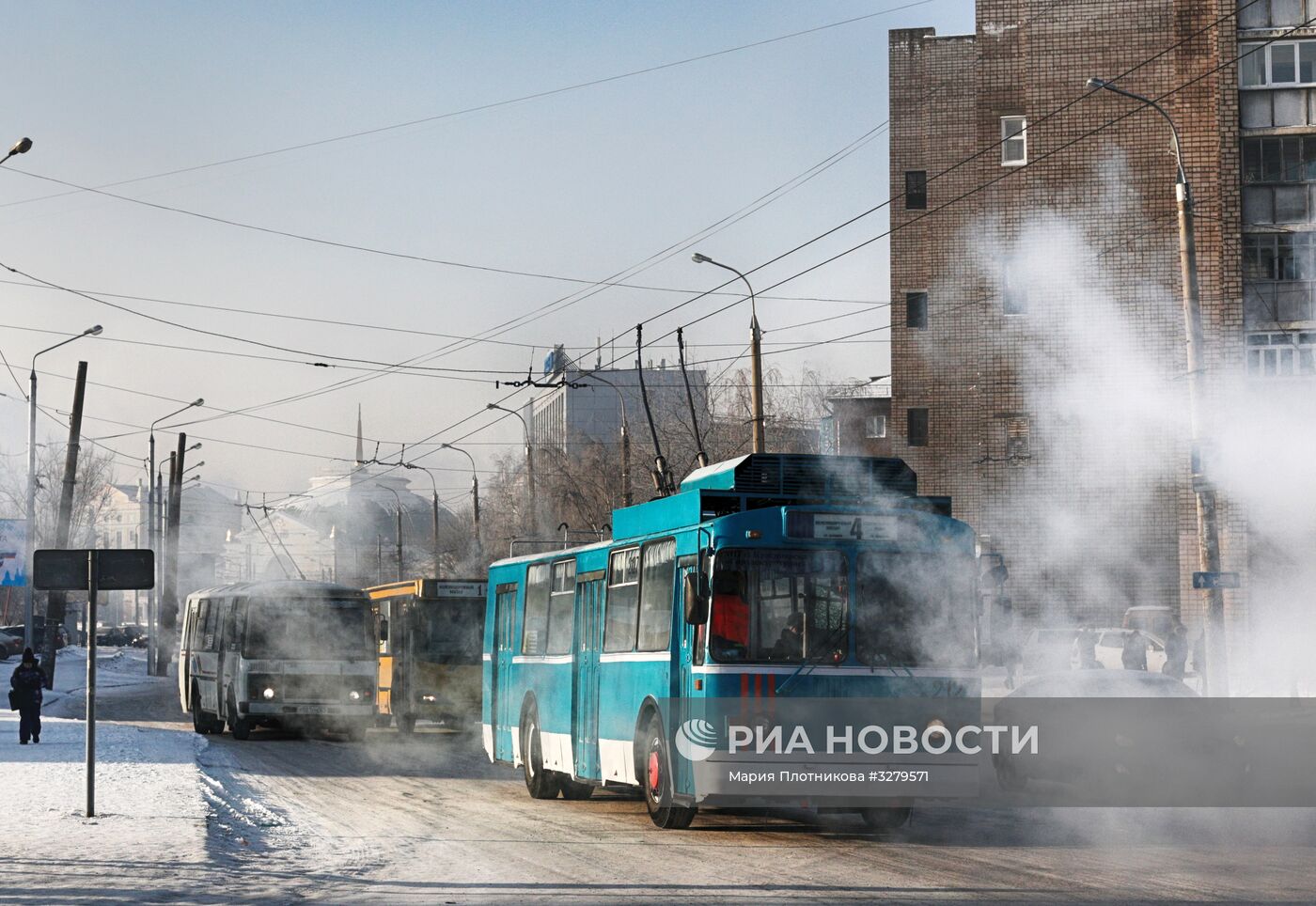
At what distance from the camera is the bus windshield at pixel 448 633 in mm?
30125

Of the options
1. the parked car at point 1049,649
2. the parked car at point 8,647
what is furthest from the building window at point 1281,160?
the parked car at point 8,647

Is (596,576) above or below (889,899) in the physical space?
above

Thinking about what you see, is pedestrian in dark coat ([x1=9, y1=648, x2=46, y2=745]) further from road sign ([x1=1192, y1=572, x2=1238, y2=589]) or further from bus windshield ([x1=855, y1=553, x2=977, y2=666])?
road sign ([x1=1192, y1=572, x2=1238, y2=589])

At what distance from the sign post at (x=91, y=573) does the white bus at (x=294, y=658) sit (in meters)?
14.1

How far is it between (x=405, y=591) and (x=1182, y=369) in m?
15.3

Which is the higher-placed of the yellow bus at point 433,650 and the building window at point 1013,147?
the building window at point 1013,147

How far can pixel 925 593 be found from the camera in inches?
558

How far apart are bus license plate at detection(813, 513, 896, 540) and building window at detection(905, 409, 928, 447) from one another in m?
42.1

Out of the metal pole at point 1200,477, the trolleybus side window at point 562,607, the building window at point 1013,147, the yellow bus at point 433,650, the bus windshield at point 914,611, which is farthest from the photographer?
the building window at point 1013,147

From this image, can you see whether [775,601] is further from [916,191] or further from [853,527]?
[916,191]

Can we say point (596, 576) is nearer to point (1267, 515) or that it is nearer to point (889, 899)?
point (889, 899)

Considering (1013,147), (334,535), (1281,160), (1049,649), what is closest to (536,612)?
(1049,649)

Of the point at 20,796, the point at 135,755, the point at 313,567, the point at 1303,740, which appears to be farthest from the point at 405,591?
the point at 313,567

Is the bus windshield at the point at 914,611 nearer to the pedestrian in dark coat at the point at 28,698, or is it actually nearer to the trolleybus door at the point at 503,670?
the trolleybus door at the point at 503,670
